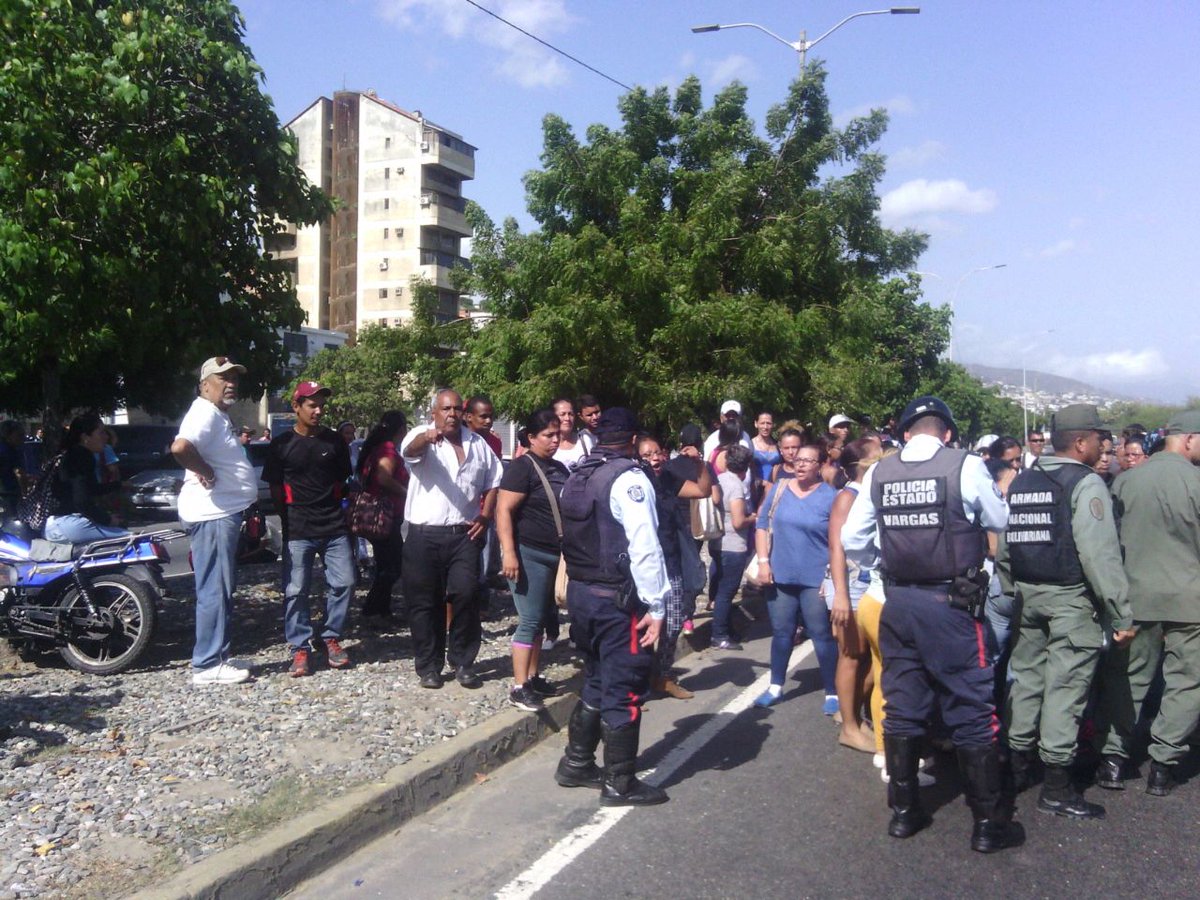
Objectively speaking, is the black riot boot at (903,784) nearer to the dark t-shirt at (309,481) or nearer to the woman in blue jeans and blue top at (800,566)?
the woman in blue jeans and blue top at (800,566)

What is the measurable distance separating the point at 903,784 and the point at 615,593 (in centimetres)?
155

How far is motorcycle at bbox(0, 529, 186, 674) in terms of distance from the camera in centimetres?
699

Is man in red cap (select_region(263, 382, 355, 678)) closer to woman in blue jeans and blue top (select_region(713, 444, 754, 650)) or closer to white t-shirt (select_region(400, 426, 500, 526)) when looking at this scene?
white t-shirt (select_region(400, 426, 500, 526))

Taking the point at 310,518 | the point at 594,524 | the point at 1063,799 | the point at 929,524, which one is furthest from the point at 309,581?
the point at 1063,799

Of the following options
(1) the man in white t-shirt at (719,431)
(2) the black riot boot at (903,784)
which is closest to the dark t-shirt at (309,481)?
(1) the man in white t-shirt at (719,431)

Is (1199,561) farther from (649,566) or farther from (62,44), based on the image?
(62,44)

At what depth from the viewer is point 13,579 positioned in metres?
7.09

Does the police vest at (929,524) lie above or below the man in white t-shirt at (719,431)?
below

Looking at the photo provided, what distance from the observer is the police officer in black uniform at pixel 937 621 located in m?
4.69

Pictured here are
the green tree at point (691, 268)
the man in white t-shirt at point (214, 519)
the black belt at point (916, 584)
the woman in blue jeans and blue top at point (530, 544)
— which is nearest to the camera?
the black belt at point (916, 584)

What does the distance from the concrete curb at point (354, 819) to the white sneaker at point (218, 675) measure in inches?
65.4

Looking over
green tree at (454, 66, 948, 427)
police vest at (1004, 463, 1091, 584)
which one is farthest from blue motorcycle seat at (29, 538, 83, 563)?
green tree at (454, 66, 948, 427)

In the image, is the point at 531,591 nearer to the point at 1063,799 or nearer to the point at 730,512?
the point at 730,512

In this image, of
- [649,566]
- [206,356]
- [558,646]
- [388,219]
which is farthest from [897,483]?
[388,219]
